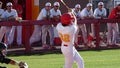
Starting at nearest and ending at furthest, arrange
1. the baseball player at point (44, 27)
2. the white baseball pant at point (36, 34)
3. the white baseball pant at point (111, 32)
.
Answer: the baseball player at point (44, 27) → the white baseball pant at point (36, 34) → the white baseball pant at point (111, 32)

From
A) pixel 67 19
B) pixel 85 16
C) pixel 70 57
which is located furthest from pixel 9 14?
pixel 70 57

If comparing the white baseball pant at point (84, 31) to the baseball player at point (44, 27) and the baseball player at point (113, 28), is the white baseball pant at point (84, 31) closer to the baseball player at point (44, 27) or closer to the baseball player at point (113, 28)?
the baseball player at point (113, 28)

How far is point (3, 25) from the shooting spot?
16.0m

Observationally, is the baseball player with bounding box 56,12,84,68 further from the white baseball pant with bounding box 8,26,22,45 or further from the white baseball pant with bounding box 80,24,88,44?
the white baseball pant with bounding box 80,24,88,44

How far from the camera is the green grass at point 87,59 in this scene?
41.0 ft

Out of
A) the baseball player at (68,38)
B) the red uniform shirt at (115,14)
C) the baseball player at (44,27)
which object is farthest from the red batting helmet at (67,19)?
the red uniform shirt at (115,14)

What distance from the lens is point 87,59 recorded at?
45.8 feet

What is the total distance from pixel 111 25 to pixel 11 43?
14.9 feet

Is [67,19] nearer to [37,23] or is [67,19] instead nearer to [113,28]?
[37,23]

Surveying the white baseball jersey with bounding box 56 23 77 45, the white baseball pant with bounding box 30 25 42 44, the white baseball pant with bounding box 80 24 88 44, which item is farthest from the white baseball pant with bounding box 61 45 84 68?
the white baseball pant with bounding box 80 24 88 44

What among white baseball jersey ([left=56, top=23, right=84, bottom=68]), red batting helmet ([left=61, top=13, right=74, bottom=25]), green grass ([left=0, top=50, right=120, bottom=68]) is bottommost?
green grass ([left=0, top=50, right=120, bottom=68])

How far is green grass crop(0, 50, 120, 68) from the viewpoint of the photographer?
12.5 m

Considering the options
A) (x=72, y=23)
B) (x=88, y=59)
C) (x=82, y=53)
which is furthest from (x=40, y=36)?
(x=72, y=23)

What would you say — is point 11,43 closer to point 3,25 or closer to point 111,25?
point 3,25
